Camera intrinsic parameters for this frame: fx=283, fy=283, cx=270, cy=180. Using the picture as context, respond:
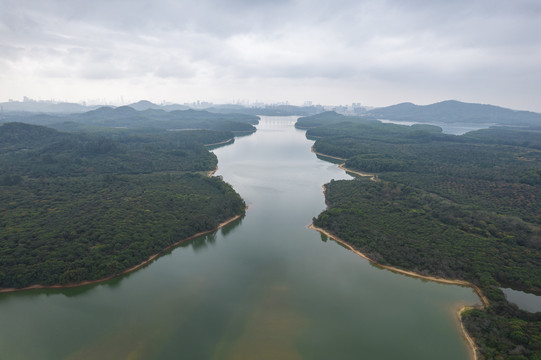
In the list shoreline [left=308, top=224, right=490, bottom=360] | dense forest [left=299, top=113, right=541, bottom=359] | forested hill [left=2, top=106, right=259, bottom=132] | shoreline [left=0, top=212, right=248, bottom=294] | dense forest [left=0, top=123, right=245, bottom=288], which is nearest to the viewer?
shoreline [left=308, top=224, right=490, bottom=360]

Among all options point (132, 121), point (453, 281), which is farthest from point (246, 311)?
point (132, 121)

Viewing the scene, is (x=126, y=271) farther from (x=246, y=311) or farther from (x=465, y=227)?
(x=465, y=227)

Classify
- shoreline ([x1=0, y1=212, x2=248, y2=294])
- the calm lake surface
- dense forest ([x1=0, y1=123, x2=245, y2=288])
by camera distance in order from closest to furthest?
the calm lake surface, shoreline ([x1=0, y1=212, x2=248, y2=294]), dense forest ([x1=0, y1=123, x2=245, y2=288])

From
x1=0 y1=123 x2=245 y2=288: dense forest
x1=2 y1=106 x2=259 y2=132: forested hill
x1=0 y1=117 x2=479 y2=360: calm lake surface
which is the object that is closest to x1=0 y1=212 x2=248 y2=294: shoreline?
x1=0 y1=123 x2=245 y2=288: dense forest

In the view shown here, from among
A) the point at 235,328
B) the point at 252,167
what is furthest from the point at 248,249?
the point at 252,167

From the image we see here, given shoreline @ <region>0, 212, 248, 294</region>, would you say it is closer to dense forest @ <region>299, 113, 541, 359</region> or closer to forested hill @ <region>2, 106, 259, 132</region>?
dense forest @ <region>299, 113, 541, 359</region>

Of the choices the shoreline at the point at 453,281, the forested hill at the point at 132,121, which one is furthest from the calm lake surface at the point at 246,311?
the forested hill at the point at 132,121

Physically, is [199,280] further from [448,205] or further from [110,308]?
[448,205]
